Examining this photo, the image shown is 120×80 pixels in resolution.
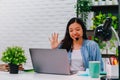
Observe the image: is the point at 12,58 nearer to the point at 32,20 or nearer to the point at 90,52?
the point at 90,52

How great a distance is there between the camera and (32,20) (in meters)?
4.85

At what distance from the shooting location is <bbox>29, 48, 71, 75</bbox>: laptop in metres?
1.96

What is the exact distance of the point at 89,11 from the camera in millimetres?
3920

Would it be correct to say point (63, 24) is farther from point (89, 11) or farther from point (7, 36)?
point (7, 36)

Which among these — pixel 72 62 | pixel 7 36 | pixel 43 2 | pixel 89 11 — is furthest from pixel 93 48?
pixel 7 36

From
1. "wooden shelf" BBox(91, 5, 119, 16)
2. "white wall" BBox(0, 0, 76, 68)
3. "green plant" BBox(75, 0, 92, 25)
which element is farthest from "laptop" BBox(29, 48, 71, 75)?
"white wall" BBox(0, 0, 76, 68)

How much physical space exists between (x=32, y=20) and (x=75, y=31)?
2.15 m

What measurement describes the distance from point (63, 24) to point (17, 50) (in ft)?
8.33

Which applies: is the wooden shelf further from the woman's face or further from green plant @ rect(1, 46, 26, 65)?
green plant @ rect(1, 46, 26, 65)

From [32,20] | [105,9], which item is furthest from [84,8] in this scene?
[32,20]

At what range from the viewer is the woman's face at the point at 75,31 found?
2.83 meters

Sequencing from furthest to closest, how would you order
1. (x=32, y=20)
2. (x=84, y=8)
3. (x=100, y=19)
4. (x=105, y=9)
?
1. (x=32, y=20)
2. (x=105, y=9)
3. (x=84, y=8)
4. (x=100, y=19)

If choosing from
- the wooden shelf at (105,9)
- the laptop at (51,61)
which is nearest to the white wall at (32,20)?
the wooden shelf at (105,9)

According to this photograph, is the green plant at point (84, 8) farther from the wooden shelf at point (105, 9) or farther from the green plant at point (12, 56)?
the green plant at point (12, 56)
